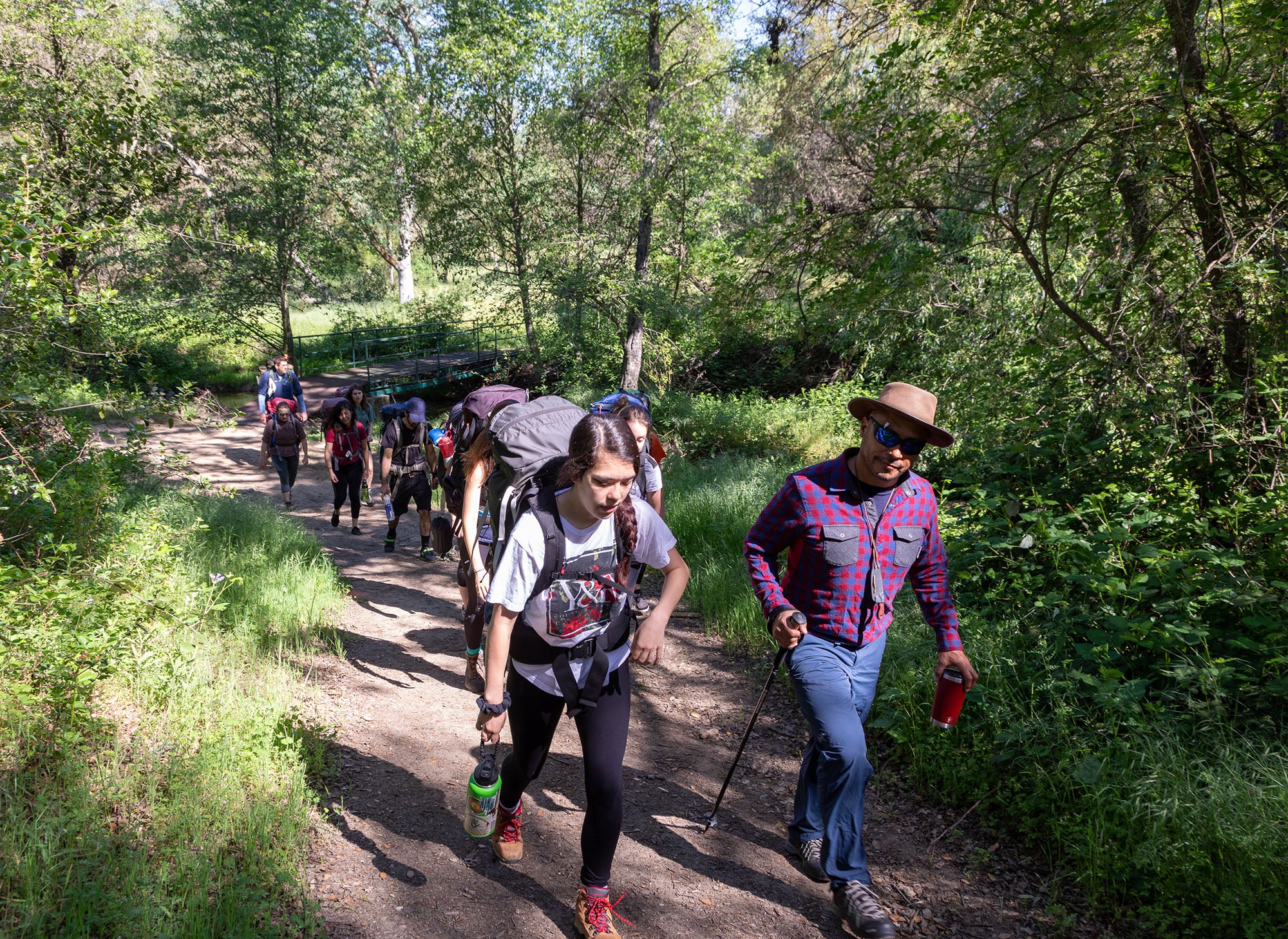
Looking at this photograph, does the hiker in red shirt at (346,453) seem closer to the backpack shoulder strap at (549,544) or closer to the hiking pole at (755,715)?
the hiking pole at (755,715)

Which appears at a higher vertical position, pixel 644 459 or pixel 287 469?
pixel 644 459

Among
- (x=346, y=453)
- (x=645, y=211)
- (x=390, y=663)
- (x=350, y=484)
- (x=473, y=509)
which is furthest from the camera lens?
(x=645, y=211)

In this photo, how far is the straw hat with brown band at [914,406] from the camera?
9.82 feet

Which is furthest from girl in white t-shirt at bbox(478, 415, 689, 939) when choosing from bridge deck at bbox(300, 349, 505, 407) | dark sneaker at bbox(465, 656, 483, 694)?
bridge deck at bbox(300, 349, 505, 407)

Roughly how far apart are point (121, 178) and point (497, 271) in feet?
39.6

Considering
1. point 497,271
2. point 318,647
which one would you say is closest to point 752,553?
point 318,647

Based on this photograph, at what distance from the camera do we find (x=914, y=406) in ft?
9.92

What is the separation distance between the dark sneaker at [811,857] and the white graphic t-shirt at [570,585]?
58.5 inches

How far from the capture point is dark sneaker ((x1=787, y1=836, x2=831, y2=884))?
3521 mm

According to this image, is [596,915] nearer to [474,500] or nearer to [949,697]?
[949,697]

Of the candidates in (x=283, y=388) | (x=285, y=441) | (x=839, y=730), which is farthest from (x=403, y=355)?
(x=839, y=730)

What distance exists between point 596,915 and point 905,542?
1.89 metres

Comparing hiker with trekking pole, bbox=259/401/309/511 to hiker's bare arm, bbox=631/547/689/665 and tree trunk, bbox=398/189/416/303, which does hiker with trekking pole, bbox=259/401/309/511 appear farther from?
tree trunk, bbox=398/189/416/303

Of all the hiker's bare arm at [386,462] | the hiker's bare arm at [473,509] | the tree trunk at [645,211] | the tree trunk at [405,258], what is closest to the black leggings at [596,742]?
the hiker's bare arm at [473,509]
